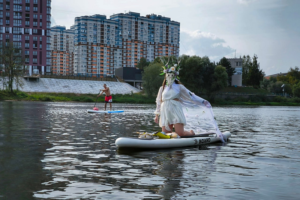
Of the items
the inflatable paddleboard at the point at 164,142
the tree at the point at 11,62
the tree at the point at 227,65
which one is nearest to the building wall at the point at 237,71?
the tree at the point at 227,65

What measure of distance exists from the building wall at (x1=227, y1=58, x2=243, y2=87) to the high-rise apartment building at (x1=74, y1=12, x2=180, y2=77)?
27.2 metres

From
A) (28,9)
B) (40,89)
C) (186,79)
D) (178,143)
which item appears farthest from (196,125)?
(28,9)

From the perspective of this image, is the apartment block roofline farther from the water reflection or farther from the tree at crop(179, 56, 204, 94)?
the water reflection

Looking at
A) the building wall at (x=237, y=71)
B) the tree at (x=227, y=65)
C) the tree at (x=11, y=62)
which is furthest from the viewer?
the building wall at (x=237, y=71)

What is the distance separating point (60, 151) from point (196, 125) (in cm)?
537

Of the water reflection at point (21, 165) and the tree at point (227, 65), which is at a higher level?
the tree at point (227, 65)

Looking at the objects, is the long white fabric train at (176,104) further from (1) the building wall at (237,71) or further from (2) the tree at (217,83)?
(1) the building wall at (237,71)

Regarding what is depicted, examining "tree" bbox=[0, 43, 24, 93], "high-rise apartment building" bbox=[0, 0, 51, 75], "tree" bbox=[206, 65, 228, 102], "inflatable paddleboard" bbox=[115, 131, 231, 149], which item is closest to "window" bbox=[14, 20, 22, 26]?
"high-rise apartment building" bbox=[0, 0, 51, 75]

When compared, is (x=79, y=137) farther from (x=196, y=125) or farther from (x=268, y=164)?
(x=268, y=164)

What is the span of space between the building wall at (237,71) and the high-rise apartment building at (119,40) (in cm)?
2717

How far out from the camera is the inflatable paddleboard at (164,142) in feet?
33.1

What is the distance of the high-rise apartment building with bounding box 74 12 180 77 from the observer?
498 ft

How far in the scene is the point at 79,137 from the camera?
1341cm

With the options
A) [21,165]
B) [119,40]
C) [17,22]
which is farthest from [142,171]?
[119,40]
